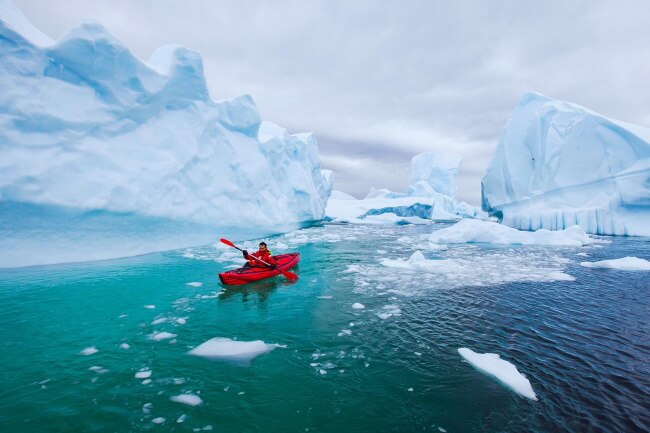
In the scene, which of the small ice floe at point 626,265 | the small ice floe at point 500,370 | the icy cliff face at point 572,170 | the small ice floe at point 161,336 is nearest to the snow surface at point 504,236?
the icy cliff face at point 572,170

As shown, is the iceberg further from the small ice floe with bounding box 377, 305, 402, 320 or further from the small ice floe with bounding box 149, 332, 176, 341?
the small ice floe with bounding box 149, 332, 176, 341

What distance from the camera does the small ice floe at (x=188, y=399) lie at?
3861mm

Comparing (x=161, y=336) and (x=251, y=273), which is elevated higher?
(x=251, y=273)

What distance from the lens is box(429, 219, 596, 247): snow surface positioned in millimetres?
18812

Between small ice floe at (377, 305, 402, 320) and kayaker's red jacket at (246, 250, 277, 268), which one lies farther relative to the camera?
kayaker's red jacket at (246, 250, 277, 268)

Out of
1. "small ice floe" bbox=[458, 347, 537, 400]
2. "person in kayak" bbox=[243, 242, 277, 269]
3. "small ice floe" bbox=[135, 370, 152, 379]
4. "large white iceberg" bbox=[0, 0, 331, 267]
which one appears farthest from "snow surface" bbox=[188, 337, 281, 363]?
"large white iceberg" bbox=[0, 0, 331, 267]

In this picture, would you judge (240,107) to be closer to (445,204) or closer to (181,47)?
(181,47)

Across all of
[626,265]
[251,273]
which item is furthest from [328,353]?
[626,265]

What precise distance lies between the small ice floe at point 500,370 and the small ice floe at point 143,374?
15.6 feet

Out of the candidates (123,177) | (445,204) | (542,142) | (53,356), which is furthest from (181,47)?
(445,204)

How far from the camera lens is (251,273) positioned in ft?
32.2

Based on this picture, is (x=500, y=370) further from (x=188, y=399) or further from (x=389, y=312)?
(x=188, y=399)

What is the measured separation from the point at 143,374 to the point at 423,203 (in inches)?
1857

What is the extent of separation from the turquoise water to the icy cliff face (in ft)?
53.2
